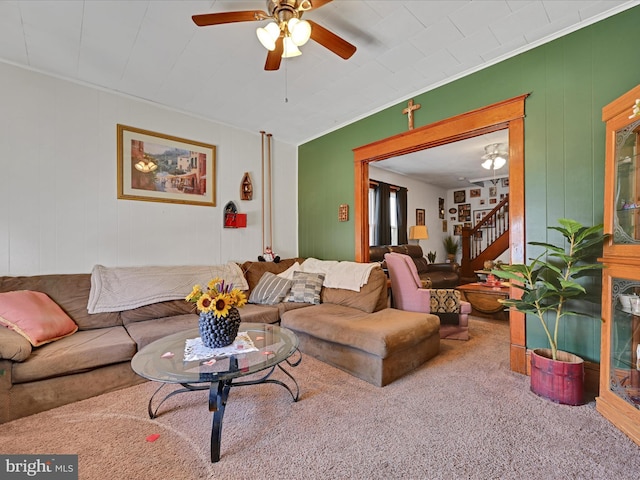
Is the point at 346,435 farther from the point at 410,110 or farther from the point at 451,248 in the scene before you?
the point at 451,248

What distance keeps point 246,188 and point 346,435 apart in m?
3.18

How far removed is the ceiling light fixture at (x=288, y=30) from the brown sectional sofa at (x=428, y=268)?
3596mm

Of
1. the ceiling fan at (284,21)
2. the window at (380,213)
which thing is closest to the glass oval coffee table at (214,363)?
the ceiling fan at (284,21)

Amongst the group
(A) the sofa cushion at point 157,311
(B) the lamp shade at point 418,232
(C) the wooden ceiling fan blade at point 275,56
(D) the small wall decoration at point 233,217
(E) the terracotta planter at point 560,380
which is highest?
(C) the wooden ceiling fan blade at point 275,56

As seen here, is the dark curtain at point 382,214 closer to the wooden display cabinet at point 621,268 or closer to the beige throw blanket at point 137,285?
the beige throw blanket at point 137,285

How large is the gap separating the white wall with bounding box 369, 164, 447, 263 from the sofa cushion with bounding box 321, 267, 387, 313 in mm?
3515

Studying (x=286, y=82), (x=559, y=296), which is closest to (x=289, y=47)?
(x=286, y=82)

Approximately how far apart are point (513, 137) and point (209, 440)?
125 inches

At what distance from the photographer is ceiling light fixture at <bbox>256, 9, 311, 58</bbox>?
5.49 feet

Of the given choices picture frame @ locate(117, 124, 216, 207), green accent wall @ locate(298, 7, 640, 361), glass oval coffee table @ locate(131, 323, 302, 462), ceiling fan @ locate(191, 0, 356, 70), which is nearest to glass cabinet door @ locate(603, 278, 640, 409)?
green accent wall @ locate(298, 7, 640, 361)

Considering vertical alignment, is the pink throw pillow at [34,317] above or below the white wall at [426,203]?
below

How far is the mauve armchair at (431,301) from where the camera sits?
10.7 ft

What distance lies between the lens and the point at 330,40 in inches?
73.8

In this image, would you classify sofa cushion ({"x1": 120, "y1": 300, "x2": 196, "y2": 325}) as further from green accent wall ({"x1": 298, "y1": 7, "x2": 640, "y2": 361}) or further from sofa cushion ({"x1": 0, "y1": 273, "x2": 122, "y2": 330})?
green accent wall ({"x1": 298, "y1": 7, "x2": 640, "y2": 361})
